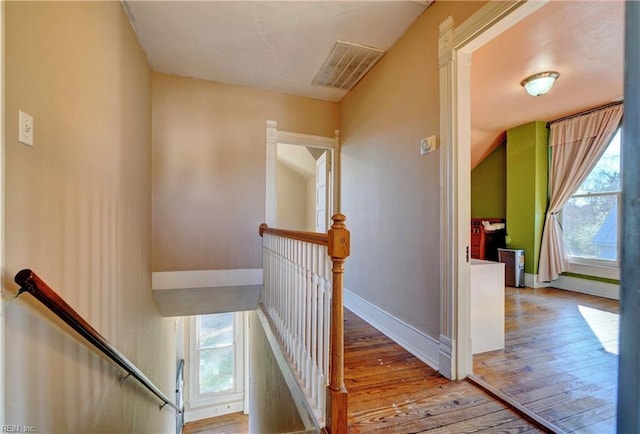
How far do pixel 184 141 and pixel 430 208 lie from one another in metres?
2.70

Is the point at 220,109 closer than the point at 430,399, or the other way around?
the point at 430,399

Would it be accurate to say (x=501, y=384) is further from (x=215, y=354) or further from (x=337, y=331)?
(x=215, y=354)

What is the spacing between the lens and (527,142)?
450 centimetres

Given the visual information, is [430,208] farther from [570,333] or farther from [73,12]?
[73,12]

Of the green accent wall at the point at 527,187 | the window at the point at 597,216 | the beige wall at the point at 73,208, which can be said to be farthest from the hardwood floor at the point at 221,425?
the window at the point at 597,216

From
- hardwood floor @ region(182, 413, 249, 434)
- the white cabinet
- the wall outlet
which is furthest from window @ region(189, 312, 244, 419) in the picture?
the wall outlet

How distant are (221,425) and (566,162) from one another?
7606 millimetres

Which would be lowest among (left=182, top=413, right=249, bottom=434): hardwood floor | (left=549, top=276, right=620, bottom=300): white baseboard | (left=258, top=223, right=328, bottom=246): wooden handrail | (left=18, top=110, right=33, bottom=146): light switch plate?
(left=182, top=413, right=249, bottom=434): hardwood floor

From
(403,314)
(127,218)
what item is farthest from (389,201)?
(127,218)

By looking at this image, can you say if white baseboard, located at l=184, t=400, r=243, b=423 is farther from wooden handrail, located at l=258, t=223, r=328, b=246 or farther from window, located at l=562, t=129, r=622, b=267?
window, located at l=562, t=129, r=622, b=267

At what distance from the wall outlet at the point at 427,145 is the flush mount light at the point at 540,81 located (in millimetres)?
1738

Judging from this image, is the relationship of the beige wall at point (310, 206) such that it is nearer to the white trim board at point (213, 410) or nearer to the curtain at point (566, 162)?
the white trim board at point (213, 410)

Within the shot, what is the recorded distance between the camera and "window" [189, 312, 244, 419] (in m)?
6.06

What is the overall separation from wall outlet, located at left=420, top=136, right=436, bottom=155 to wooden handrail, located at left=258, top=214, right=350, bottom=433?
1094 mm
